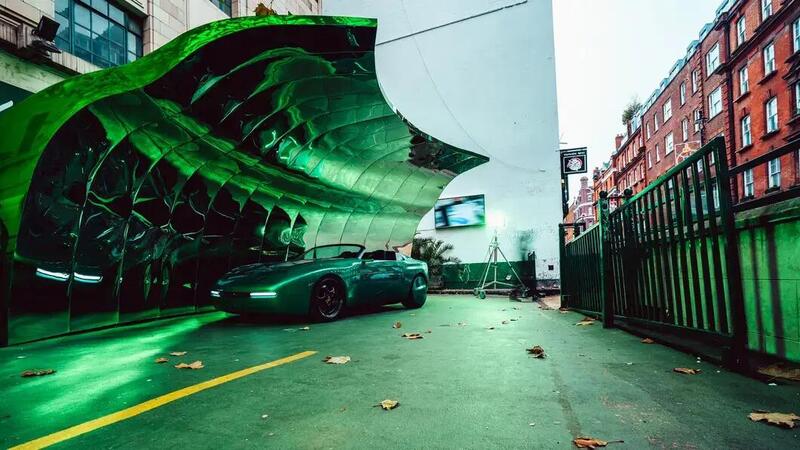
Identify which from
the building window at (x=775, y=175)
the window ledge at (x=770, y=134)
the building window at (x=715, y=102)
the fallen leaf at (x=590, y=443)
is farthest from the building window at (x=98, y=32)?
the building window at (x=715, y=102)

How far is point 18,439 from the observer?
2.18m

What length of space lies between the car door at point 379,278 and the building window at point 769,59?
A: 23.8 metres

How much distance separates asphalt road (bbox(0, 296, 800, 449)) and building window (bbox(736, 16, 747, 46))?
27823 mm

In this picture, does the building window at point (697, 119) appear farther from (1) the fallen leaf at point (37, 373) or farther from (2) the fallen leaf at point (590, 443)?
(1) the fallen leaf at point (37, 373)

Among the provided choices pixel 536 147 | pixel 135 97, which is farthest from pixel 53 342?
pixel 536 147

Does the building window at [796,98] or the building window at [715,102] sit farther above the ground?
the building window at [715,102]

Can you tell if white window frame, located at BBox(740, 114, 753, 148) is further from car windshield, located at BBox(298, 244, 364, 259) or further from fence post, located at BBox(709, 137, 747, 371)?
fence post, located at BBox(709, 137, 747, 371)

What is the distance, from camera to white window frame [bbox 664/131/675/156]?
33.0 metres

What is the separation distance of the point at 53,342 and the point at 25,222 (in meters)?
1.55

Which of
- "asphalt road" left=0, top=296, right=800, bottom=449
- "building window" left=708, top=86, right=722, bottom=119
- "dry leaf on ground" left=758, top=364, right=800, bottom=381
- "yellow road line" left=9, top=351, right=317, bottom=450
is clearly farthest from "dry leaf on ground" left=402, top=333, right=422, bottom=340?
"building window" left=708, top=86, right=722, bottom=119

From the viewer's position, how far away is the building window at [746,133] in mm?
22984

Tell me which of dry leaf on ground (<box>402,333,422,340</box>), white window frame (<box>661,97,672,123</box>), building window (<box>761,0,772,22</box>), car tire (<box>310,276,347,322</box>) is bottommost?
dry leaf on ground (<box>402,333,422,340</box>)

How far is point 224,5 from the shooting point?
12688 millimetres

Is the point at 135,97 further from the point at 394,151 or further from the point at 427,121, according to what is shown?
the point at 427,121
